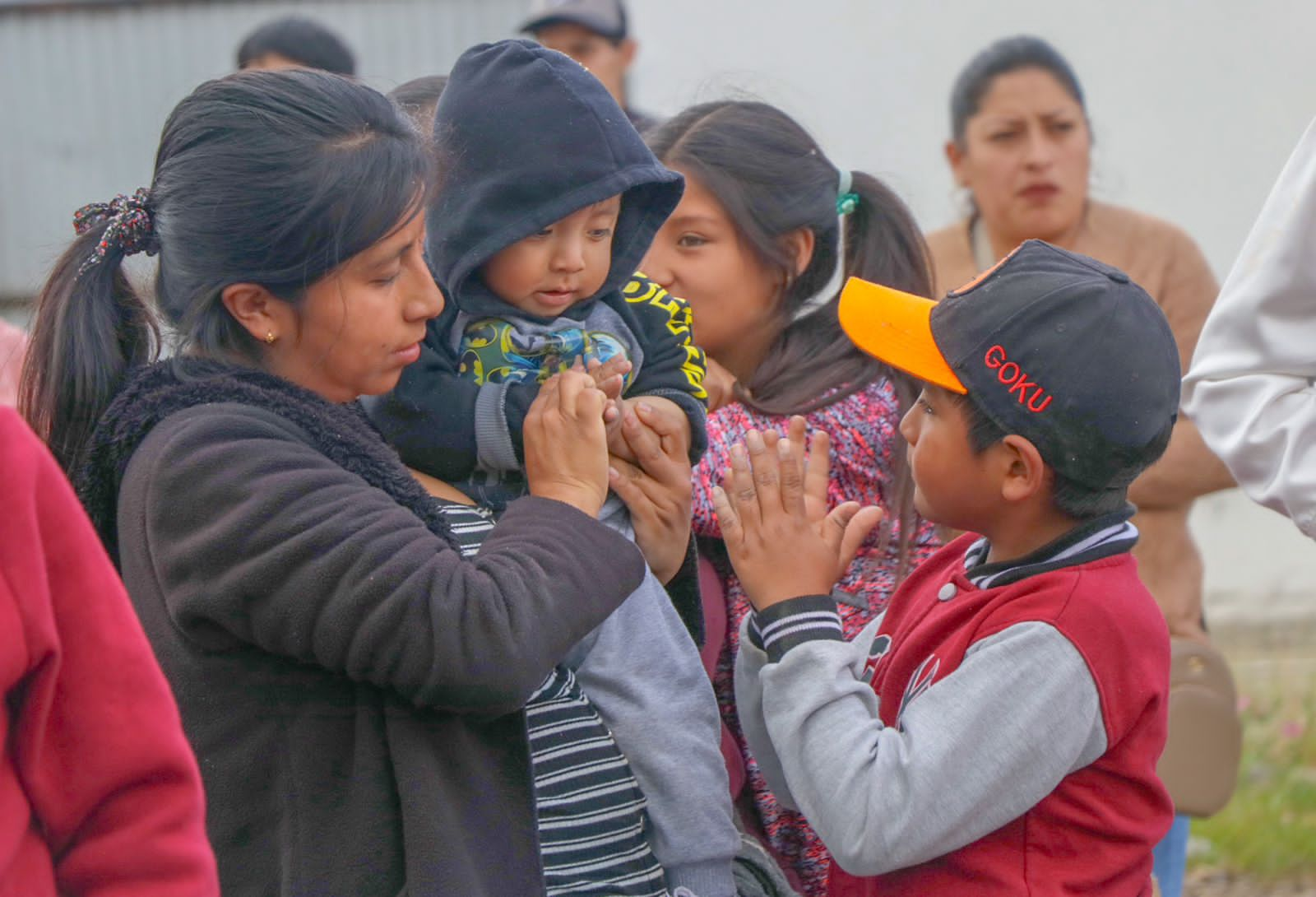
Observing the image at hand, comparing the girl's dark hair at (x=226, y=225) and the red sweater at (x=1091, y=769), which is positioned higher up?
the girl's dark hair at (x=226, y=225)

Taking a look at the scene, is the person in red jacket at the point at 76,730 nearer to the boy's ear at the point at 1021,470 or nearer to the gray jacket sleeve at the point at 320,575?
the gray jacket sleeve at the point at 320,575

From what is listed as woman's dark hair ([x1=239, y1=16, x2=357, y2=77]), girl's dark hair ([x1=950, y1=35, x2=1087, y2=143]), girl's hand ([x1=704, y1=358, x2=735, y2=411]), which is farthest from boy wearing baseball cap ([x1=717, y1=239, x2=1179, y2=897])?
woman's dark hair ([x1=239, y1=16, x2=357, y2=77])

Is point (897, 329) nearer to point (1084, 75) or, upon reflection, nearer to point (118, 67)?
point (1084, 75)

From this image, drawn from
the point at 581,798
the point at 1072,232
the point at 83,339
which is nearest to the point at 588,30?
the point at 1072,232

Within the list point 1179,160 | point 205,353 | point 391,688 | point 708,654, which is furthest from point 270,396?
point 1179,160

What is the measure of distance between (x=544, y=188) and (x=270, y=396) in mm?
486

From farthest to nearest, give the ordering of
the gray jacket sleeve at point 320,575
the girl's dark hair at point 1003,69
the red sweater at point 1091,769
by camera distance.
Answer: the girl's dark hair at point 1003,69 → the red sweater at point 1091,769 → the gray jacket sleeve at point 320,575

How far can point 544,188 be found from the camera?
77.4 inches

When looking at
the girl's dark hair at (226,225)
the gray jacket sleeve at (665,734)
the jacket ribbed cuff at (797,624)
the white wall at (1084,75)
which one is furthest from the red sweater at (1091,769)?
the white wall at (1084,75)

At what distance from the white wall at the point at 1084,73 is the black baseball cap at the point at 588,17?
480 mm

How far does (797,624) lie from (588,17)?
3.39 m

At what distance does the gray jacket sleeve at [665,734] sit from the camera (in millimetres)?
1868

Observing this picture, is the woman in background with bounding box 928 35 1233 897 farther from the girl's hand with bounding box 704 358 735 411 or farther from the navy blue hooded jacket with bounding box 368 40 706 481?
the navy blue hooded jacket with bounding box 368 40 706 481

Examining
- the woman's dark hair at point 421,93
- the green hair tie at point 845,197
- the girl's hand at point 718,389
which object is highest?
the woman's dark hair at point 421,93
